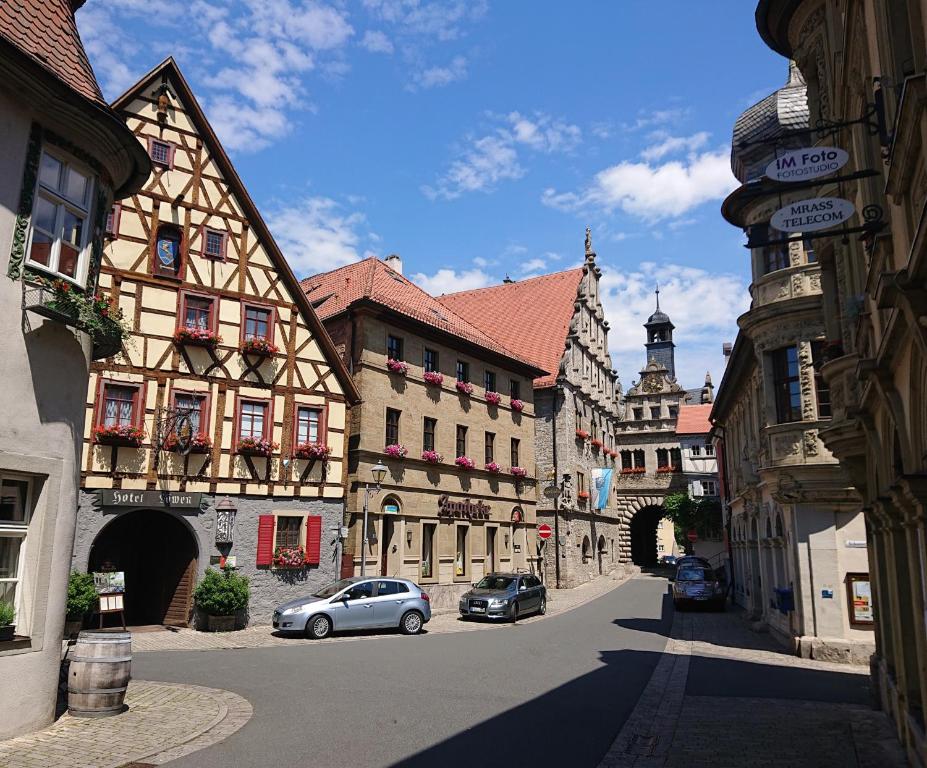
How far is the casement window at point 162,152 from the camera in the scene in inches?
839

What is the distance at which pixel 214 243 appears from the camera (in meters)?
22.2

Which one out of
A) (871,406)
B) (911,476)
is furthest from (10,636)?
(871,406)

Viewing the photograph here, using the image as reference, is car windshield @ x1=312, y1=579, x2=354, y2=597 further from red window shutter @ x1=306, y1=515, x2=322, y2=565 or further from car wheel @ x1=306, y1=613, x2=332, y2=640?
red window shutter @ x1=306, y1=515, x2=322, y2=565

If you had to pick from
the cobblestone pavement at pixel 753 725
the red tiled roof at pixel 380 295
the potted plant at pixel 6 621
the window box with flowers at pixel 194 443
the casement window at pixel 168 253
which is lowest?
the cobblestone pavement at pixel 753 725

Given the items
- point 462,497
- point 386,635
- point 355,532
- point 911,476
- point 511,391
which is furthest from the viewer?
point 511,391

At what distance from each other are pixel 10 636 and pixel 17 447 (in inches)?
83.0

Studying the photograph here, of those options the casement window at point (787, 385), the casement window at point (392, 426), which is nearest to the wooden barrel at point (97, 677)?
the casement window at point (787, 385)

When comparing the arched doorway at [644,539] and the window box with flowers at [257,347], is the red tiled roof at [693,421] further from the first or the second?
the window box with flowers at [257,347]

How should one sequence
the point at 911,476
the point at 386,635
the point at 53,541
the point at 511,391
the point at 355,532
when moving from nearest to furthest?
the point at 911,476
the point at 53,541
the point at 386,635
the point at 355,532
the point at 511,391

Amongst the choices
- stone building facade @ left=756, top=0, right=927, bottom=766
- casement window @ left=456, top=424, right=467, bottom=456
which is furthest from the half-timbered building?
stone building facade @ left=756, top=0, right=927, bottom=766

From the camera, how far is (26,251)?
353 inches

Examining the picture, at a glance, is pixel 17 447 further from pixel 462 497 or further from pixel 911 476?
pixel 462 497

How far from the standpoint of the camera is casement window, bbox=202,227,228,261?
21984 millimetres

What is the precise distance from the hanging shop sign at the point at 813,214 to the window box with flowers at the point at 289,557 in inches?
697
